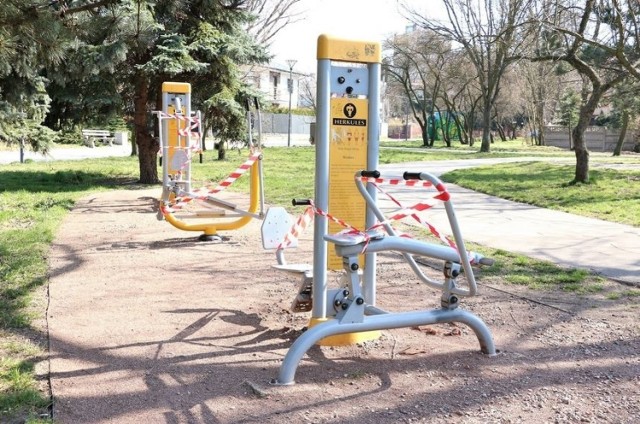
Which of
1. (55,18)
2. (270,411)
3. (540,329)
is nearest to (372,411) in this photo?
(270,411)

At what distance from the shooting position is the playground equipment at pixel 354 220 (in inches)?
157

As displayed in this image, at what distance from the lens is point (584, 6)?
1298cm

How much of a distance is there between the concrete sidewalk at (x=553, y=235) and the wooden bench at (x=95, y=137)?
23485 mm

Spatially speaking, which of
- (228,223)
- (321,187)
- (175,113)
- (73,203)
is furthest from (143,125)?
(321,187)

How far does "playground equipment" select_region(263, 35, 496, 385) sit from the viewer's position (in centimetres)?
398

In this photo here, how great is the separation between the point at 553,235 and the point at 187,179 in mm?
5260

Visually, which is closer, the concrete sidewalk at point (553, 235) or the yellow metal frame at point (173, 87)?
the concrete sidewalk at point (553, 235)

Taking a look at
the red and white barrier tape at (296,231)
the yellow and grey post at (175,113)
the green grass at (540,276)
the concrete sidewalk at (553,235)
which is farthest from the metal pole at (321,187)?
the yellow and grey post at (175,113)

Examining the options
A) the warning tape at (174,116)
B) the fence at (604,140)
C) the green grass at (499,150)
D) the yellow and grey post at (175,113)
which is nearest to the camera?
the warning tape at (174,116)

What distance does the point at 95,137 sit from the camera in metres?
34.6

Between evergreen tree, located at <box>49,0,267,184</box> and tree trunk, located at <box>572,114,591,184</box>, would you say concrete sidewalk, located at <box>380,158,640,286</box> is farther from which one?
evergreen tree, located at <box>49,0,267,184</box>

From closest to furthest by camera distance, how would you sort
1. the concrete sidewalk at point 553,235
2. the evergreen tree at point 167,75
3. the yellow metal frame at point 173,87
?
the concrete sidewalk at point 553,235 < the yellow metal frame at point 173,87 < the evergreen tree at point 167,75

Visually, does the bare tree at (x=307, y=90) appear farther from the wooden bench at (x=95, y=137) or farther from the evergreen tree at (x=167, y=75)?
the evergreen tree at (x=167, y=75)

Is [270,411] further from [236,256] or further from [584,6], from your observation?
[584,6]
